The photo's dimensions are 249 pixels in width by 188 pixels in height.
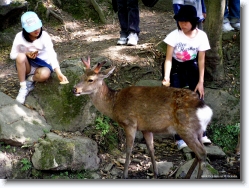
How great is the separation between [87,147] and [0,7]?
195 inches

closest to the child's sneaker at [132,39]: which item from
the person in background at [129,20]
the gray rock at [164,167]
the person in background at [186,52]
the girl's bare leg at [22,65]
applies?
the person in background at [129,20]

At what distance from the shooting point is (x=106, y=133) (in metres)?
6.36

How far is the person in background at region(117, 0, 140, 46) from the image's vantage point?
25.9ft

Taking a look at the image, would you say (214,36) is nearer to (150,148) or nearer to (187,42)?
(187,42)

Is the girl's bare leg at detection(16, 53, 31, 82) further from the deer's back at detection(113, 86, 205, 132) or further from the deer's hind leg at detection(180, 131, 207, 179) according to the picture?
the deer's hind leg at detection(180, 131, 207, 179)

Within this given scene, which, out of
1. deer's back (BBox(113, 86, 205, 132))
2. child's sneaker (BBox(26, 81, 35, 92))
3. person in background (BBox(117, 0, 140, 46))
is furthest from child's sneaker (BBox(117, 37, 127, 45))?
deer's back (BBox(113, 86, 205, 132))

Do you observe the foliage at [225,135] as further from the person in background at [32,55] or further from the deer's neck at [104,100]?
the person in background at [32,55]

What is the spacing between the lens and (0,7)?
9.09 m

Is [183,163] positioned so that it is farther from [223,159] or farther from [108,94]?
[108,94]

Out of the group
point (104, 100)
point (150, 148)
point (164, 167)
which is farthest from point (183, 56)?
point (164, 167)

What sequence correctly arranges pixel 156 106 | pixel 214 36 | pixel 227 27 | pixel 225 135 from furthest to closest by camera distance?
pixel 227 27
pixel 214 36
pixel 225 135
pixel 156 106

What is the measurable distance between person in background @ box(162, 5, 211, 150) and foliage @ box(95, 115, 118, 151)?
1.33 metres

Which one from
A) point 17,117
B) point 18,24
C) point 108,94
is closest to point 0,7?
point 18,24

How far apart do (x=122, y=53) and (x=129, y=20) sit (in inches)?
29.3
